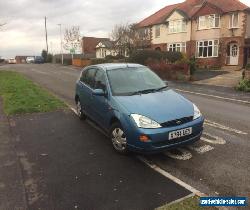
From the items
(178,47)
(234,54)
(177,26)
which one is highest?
(177,26)

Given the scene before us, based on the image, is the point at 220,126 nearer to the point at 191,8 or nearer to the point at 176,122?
the point at 176,122

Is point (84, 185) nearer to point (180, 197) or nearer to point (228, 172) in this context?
point (180, 197)

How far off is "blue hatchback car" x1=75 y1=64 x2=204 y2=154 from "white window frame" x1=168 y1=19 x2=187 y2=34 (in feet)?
105

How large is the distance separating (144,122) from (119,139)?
0.82 m

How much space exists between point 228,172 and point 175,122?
1285 millimetres

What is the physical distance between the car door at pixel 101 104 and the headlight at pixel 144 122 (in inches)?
42.8

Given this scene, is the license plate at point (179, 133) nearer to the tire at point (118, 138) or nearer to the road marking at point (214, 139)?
the tire at point (118, 138)

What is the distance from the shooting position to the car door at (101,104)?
21.9 ft

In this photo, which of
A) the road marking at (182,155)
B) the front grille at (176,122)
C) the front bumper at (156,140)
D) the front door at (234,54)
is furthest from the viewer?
the front door at (234,54)

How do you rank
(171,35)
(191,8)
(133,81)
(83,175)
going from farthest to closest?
1. (171,35)
2. (191,8)
3. (133,81)
4. (83,175)

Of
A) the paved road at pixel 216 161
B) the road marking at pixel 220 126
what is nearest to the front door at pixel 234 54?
the paved road at pixel 216 161

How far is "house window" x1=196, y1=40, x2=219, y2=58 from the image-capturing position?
112 feet

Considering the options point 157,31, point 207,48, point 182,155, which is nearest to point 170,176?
point 182,155

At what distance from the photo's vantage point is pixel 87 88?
26.6 feet
